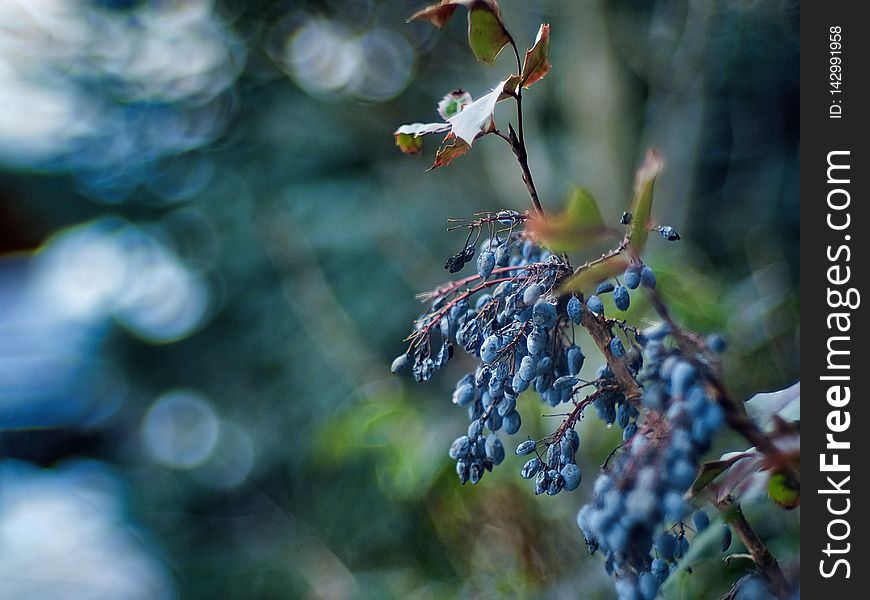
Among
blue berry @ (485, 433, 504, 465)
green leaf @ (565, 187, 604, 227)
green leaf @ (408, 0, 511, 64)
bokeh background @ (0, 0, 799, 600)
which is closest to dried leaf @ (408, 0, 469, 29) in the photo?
green leaf @ (408, 0, 511, 64)

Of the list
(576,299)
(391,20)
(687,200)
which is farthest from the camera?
(391,20)

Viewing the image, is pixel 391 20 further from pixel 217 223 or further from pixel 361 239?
pixel 217 223

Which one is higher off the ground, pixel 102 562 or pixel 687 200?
pixel 687 200

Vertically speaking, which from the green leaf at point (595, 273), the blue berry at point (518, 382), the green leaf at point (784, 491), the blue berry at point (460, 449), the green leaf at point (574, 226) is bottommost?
the blue berry at point (460, 449)

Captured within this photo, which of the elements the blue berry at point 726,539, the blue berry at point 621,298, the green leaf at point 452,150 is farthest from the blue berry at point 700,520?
the green leaf at point 452,150

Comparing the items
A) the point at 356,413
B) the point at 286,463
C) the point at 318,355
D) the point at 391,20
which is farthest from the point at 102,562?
the point at 391,20

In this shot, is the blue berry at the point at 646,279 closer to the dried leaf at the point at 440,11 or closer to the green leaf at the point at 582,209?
the green leaf at the point at 582,209

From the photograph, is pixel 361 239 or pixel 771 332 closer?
pixel 771 332
